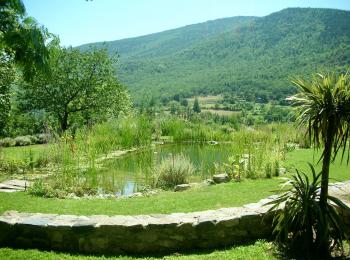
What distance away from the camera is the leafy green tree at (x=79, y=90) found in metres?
18.9

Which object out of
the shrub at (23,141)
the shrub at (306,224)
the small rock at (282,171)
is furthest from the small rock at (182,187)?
the shrub at (23,141)

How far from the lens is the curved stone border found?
4.96 metres

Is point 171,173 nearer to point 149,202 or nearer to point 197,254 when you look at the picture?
point 149,202

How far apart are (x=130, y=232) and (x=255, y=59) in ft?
266

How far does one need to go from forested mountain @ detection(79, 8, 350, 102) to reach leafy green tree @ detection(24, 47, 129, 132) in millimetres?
34371

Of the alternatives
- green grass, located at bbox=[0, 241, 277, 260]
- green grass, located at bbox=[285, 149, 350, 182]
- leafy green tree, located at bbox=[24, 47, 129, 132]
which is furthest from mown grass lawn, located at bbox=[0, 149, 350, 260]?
leafy green tree, located at bbox=[24, 47, 129, 132]

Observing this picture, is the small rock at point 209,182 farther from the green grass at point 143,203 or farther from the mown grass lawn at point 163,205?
the green grass at point 143,203

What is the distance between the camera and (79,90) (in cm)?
1905

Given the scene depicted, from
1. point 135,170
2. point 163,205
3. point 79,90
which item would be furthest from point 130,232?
point 79,90

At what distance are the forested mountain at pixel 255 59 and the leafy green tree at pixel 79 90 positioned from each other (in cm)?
3437

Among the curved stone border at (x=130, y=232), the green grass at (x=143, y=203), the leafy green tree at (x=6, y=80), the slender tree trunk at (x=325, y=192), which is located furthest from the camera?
the leafy green tree at (x=6, y=80)

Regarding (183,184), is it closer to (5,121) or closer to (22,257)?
(22,257)

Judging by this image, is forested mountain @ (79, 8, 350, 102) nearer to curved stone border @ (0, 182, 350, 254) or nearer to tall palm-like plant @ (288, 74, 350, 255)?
tall palm-like plant @ (288, 74, 350, 255)

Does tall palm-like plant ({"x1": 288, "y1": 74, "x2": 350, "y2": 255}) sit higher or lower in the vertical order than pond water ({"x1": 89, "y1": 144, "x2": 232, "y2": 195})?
higher
